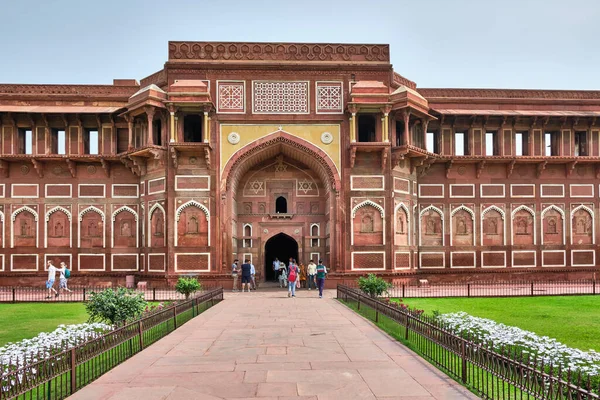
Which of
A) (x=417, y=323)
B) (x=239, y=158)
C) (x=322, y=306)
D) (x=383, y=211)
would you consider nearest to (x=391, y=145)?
(x=383, y=211)

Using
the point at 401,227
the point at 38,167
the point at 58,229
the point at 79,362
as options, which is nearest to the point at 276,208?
A: the point at 401,227

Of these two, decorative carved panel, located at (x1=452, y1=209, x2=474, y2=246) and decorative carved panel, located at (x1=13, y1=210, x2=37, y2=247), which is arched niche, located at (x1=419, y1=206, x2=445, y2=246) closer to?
decorative carved panel, located at (x1=452, y1=209, x2=474, y2=246)

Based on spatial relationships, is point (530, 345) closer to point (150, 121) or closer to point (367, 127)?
point (150, 121)

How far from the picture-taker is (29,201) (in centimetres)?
2123

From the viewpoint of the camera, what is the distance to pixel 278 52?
20.5 meters

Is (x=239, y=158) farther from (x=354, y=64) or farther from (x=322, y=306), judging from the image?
(x=322, y=306)

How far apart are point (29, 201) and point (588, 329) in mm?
19460

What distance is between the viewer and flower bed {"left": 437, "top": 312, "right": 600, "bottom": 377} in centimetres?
573

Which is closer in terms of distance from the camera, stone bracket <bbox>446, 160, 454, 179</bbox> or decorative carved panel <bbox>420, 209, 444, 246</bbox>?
stone bracket <bbox>446, 160, 454, 179</bbox>

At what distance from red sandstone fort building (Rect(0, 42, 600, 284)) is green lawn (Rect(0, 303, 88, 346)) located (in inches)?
234

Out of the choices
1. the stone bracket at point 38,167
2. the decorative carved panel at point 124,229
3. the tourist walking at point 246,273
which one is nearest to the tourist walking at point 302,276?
the tourist walking at point 246,273

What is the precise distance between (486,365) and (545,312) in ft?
24.6

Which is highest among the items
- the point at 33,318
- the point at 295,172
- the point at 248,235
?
the point at 295,172

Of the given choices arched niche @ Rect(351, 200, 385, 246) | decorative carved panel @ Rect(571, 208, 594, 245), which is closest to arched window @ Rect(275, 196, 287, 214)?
arched niche @ Rect(351, 200, 385, 246)
